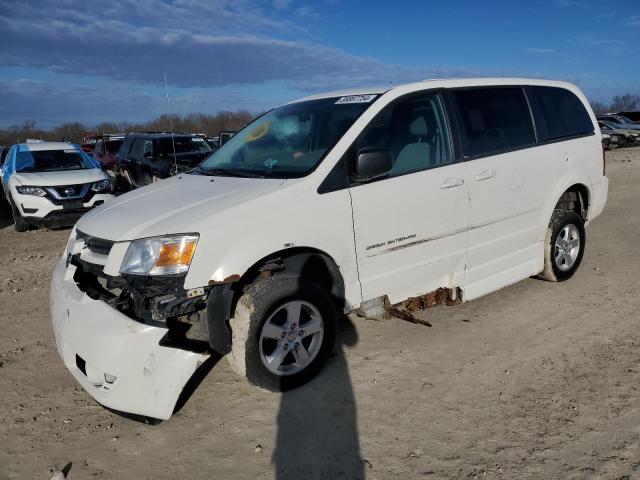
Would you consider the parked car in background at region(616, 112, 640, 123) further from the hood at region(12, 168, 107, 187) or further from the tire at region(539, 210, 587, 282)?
the hood at region(12, 168, 107, 187)

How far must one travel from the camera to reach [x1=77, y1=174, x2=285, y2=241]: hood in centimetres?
314

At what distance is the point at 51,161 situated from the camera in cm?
1069

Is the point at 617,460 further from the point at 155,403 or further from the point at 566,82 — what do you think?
the point at 566,82

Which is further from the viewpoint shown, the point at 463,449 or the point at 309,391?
the point at 309,391

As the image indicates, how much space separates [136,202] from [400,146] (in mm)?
1957

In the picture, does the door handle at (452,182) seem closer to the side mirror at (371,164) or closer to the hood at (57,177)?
the side mirror at (371,164)

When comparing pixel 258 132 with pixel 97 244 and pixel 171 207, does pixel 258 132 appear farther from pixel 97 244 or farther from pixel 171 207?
pixel 97 244

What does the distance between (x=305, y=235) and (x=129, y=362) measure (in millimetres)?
1271

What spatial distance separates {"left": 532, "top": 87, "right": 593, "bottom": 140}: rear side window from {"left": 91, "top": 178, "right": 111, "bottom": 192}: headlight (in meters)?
7.78

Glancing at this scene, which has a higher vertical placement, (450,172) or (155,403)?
(450,172)

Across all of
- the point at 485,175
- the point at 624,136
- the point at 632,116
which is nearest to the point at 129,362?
the point at 485,175

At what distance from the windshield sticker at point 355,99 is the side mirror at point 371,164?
22.7 inches

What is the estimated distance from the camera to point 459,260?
4.29m

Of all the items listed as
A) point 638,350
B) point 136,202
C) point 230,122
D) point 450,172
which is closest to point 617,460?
point 638,350
